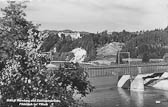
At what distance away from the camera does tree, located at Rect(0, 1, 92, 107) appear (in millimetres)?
9352

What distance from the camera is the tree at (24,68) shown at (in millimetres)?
9352

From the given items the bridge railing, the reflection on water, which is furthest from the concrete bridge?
the reflection on water

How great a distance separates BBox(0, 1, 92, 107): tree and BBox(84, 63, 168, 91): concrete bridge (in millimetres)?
79882

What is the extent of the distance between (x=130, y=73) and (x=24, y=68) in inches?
3993

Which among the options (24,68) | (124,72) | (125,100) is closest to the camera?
(24,68)

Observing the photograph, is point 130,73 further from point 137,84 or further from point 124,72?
point 137,84

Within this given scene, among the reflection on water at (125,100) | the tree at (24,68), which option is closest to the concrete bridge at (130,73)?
the reflection on water at (125,100)

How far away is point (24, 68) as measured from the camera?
9.52 meters

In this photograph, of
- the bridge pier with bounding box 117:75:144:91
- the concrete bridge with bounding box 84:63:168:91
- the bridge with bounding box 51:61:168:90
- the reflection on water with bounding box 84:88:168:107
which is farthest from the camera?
the bridge pier with bounding box 117:75:144:91

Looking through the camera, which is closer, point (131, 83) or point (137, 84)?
point (137, 84)

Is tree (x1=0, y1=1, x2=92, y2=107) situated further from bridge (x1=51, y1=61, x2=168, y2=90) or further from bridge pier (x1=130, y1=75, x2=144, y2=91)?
bridge pier (x1=130, y1=75, x2=144, y2=91)

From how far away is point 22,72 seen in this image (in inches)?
373

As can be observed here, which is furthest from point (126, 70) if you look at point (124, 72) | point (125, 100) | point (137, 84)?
point (125, 100)

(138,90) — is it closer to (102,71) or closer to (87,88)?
(102,71)
